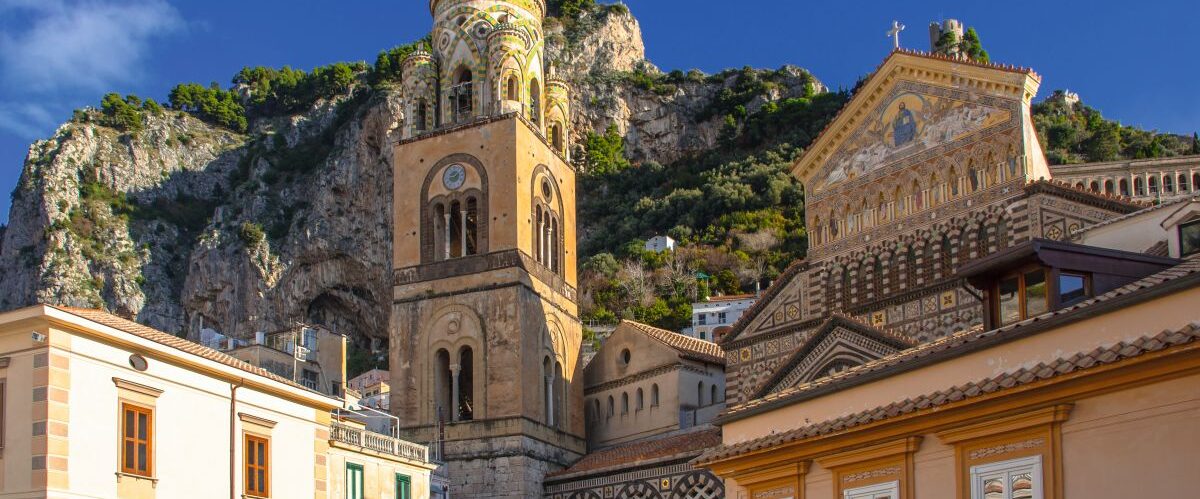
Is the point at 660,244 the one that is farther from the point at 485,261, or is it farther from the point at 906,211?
the point at 906,211

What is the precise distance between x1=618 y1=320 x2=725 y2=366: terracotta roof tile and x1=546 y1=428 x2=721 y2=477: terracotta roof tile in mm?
3100

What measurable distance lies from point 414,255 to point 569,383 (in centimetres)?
688

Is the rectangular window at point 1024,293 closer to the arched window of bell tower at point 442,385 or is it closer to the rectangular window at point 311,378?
the arched window of bell tower at point 442,385

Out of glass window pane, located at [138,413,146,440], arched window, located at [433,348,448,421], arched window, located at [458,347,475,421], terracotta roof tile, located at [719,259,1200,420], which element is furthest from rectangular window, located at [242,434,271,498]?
arched window, located at [458,347,475,421]

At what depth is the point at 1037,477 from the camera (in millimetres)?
15570

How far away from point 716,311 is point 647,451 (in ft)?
132

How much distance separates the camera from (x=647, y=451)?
149 feet

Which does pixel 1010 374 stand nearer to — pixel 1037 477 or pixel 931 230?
pixel 1037 477

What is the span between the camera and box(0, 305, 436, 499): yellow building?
2269 cm

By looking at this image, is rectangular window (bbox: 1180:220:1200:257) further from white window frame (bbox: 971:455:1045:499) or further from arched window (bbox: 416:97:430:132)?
arched window (bbox: 416:97:430:132)

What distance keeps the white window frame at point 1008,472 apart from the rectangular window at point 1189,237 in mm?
8226

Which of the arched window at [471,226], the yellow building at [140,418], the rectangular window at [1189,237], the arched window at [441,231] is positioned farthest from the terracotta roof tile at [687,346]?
the rectangular window at [1189,237]

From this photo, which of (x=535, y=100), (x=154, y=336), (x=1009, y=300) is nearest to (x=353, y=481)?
(x=154, y=336)

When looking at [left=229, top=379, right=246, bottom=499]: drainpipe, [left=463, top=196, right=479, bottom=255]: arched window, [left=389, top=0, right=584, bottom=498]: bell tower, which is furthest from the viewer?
[left=463, top=196, right=479, bottom=255]: arched window
